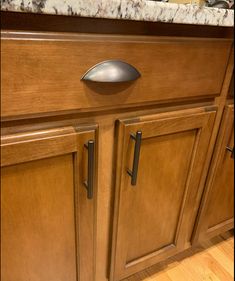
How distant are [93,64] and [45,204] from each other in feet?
0.97

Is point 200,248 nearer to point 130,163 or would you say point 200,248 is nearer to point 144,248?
point 144,248

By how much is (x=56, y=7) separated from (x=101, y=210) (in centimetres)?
45

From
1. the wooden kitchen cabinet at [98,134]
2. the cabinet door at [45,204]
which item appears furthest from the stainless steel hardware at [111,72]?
the cabinet door at [45,204]

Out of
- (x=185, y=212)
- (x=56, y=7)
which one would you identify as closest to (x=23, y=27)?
(x=56, y=7)

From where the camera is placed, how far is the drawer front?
40 cm

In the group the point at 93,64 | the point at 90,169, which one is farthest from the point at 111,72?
the point at 90,169

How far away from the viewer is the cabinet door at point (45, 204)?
18.1 inches

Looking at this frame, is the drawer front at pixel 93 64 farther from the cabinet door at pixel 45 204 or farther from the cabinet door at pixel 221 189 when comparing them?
the cabinet door at pixel 221 189

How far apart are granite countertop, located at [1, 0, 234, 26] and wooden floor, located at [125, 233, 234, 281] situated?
841mm

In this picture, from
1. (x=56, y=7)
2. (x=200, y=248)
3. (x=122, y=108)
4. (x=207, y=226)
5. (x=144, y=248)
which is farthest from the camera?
(x=200, y=248)

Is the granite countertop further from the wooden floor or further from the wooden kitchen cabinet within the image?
the wooden floor

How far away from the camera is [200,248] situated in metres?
1.04

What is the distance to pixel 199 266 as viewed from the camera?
0.97m

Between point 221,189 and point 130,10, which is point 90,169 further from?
point 221,189
